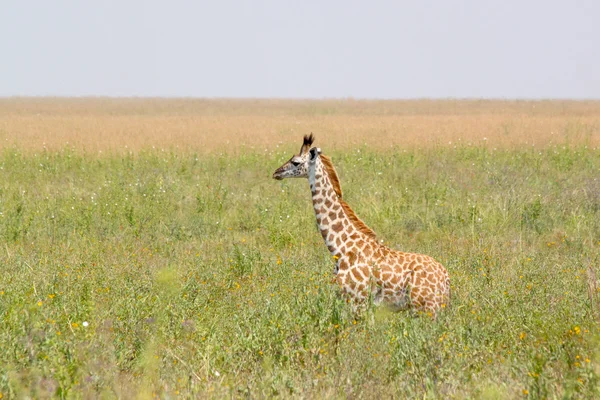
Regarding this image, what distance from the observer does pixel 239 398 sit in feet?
17.6

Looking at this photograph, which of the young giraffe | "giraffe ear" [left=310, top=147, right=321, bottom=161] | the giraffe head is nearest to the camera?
the young giraffe

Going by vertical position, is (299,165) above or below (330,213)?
above

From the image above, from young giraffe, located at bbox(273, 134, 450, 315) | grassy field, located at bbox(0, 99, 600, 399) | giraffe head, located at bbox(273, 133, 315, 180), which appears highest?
giraffe head, located at bbox(273, 133, 315, 180)

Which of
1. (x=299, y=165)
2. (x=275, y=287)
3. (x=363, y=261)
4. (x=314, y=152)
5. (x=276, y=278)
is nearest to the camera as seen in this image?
(x=363, y=261)

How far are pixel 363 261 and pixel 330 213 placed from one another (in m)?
0.74

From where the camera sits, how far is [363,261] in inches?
310

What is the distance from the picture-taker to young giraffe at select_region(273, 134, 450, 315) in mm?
7605

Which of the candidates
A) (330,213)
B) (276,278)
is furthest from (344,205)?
(276,278)

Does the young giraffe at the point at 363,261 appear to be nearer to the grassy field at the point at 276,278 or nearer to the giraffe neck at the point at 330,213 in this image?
the giraffe neck at the point at 330,213

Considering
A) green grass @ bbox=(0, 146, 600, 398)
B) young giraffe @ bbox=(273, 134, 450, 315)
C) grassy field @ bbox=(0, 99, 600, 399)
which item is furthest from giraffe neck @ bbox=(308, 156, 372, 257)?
green grass @ bbox=(0, 146, 600, 398)

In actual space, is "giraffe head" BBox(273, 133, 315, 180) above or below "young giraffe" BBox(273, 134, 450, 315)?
above

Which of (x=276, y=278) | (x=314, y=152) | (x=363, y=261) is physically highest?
(x=314, y=152)

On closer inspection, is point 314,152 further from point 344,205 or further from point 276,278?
point 276,278

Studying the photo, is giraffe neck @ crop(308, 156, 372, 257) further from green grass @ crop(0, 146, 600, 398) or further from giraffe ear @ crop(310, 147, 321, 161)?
green grass @ crop(0, 146, 600, 398)
